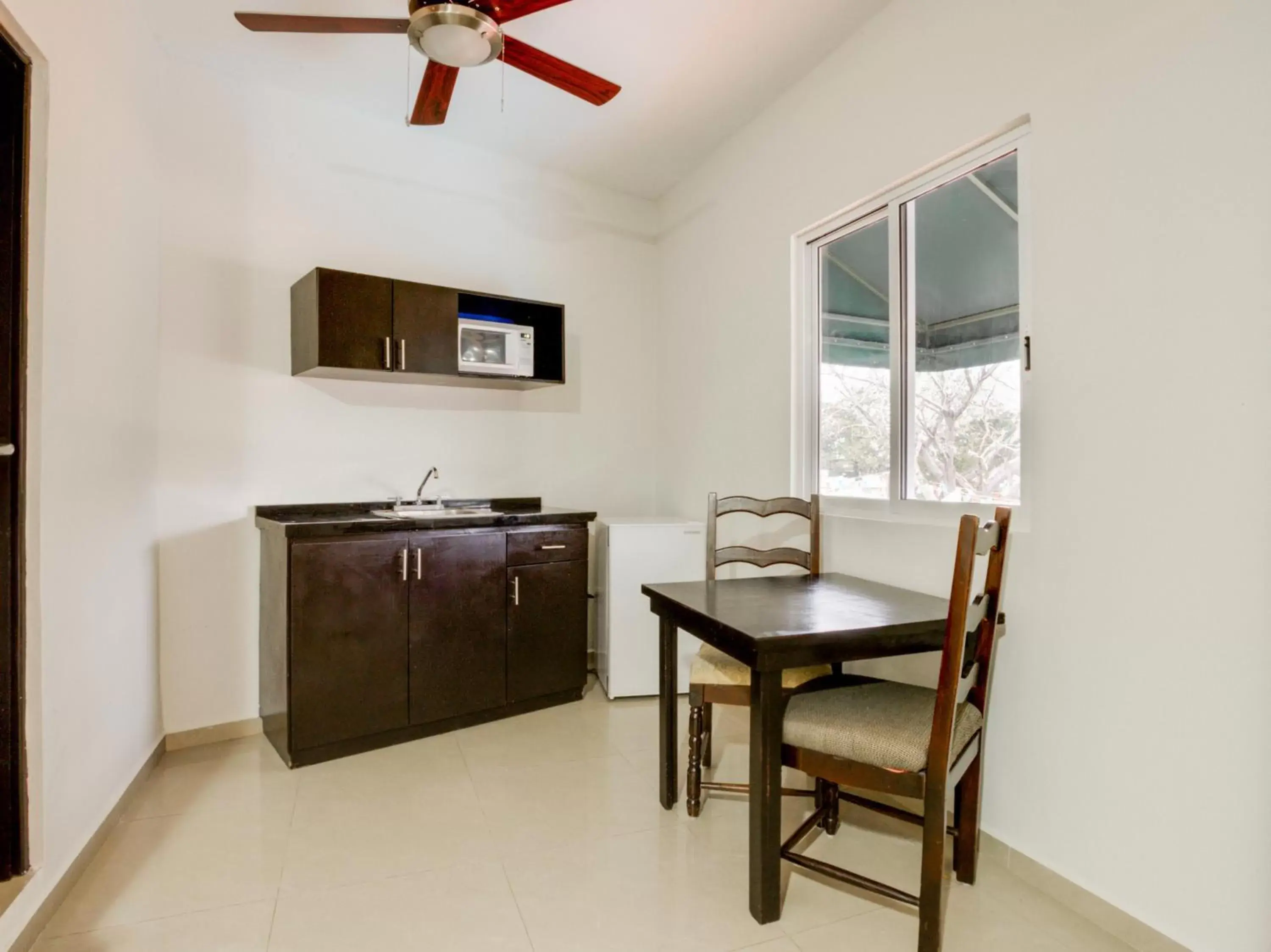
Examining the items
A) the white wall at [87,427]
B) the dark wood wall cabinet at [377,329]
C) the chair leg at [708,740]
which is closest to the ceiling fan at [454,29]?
the white wall at [87,427]

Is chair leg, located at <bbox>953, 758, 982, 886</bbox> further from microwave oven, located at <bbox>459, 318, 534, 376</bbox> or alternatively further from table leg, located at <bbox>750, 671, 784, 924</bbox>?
microwave oven, located at <bbox>459, 318, 534, 376</bbox>

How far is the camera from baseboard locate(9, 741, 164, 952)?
1.55 metres

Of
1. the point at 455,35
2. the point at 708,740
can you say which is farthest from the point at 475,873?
the point at 455,35

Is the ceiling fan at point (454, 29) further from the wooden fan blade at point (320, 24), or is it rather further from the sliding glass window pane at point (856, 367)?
the sliding glass window pane at point (856, 367)

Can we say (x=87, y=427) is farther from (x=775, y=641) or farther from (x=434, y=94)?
(x=775, y=641)

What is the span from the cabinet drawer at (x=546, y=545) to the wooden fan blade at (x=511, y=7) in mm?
1911

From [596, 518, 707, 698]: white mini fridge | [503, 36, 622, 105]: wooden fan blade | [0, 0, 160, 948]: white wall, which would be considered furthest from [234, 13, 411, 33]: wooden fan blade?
[596, 518, 707, 698]: white mini fridge

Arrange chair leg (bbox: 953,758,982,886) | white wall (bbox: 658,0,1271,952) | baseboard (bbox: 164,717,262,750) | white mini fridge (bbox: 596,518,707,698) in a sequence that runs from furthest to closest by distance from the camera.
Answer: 1. white mini fridge (bbox: 596,518,707,698)
2. baseboard (bbox: 164,717,262,750)
3. chair leg (bbox: 953,758,982,886)
4. white wall (bbox: 658,0,1271,952)

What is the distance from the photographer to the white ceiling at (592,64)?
2.36 m

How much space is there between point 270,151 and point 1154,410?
3399 millimetres

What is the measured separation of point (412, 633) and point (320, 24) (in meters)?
2.11

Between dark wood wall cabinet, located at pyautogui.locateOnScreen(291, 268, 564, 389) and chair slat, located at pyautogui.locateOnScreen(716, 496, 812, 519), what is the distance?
1.25m

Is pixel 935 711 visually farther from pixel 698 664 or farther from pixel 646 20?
pixel 646 20

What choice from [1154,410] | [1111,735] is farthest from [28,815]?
[1154,410]
